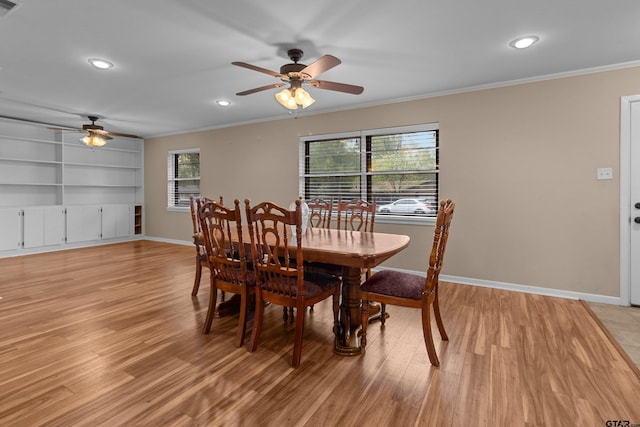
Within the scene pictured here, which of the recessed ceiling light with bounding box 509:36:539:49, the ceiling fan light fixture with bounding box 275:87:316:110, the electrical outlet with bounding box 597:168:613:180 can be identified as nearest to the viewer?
the recessed ceiling light with bounding box 509:36:539:49

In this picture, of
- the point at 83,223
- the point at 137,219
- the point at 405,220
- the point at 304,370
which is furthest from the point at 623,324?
the point at 137,219

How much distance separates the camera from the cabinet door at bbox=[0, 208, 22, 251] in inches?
214

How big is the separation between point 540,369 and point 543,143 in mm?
2518

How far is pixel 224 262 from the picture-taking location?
246 cm

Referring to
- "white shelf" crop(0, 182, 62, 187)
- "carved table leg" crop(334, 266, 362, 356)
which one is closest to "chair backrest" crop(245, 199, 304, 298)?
"carved table leg" crop(334, 266, 362, 356)

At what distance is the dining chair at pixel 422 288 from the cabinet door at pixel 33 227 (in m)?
6.38

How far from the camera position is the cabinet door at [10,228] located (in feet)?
17.8

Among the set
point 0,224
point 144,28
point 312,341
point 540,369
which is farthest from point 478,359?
point 0,224

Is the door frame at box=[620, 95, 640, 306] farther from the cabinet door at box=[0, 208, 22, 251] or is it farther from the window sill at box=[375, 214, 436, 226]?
the cabinet door at box=[0, 208, 22, 251]

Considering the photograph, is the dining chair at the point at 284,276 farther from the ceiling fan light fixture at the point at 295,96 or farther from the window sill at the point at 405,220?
the window sill at the point at 405,220

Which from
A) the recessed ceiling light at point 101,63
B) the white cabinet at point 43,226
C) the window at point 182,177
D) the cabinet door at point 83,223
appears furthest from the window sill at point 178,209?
the recessed ceiling light at point 101,63

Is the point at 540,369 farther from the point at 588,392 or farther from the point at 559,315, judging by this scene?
the point at 559,315

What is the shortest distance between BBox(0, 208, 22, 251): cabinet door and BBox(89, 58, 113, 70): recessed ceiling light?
3930 millimetres

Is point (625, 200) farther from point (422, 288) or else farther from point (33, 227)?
point (33, 227)
